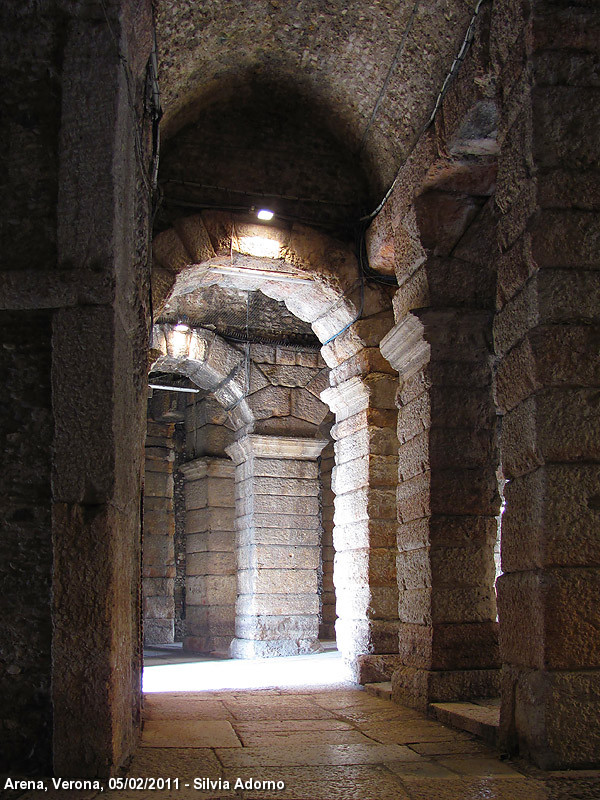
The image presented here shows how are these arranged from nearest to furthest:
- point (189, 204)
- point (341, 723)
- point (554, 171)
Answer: point (554, 171), point (341, 723), point (189, 204)

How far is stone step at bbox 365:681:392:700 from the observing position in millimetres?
5413

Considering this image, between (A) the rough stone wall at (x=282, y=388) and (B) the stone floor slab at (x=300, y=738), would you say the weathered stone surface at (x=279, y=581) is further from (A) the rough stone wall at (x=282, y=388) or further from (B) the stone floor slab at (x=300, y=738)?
(B) the stone floor slab at (x=300, y=738)

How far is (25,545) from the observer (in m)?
3.09

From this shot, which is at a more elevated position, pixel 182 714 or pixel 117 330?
pixel 117 330

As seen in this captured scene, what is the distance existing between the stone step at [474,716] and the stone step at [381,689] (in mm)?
857

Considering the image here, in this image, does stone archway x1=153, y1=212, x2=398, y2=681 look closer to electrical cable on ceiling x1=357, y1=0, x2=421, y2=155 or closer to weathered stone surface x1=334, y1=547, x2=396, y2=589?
weathered stone surface x1=334, y1=547, x2=396, y2=589

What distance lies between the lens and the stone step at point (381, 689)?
5.41 meters

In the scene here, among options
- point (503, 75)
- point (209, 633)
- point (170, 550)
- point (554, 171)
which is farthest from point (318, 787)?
point (170, 550)

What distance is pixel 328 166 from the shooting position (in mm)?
6840

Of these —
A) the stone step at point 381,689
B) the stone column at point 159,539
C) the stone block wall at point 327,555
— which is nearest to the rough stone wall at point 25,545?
the stone step at point 381,689

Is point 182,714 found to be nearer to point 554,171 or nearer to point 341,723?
point 341,723

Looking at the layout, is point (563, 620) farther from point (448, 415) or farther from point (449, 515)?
point (448, 415)

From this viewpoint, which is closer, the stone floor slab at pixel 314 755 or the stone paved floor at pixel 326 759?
the stone paved floor at pixel 326 759

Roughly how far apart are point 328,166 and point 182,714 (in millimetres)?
4652
